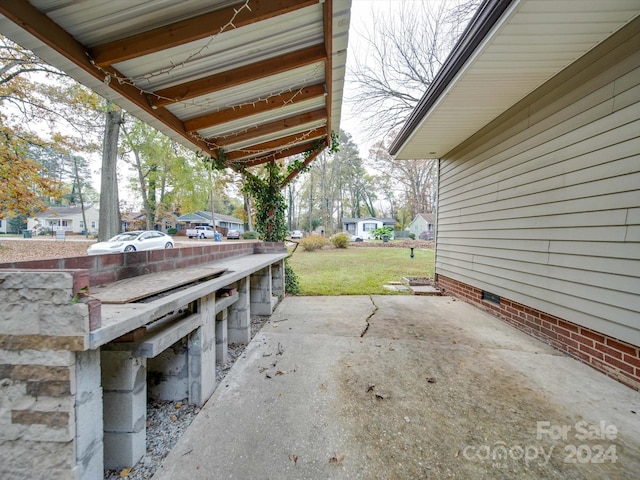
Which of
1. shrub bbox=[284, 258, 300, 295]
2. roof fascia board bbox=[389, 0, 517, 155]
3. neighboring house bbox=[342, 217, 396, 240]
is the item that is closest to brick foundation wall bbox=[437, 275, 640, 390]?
roof fascia board bbox=[389, 0, 517, 155]

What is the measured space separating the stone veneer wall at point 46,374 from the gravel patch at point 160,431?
0.40 m

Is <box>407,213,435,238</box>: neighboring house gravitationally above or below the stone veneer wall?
above

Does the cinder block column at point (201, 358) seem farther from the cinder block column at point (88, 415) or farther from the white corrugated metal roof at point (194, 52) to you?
the white corrugated metal roof at point (194, 52)

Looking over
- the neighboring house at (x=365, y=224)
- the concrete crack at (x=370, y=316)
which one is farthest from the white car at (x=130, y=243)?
the neighboring house at (x=365, y=224)

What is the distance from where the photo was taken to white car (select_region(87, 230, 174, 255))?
919cm

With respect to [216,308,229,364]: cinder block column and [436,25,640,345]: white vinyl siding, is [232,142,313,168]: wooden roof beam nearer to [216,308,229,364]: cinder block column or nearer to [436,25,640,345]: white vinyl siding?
[436,25,640,345]: white vinyl siding

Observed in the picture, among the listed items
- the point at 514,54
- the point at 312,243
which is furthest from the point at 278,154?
the point at 312,243

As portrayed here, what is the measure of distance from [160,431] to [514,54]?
4.19 meters

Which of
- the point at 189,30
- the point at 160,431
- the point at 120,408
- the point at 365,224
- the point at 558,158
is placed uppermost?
the point at 189,30

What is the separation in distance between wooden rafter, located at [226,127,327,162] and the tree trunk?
941cm

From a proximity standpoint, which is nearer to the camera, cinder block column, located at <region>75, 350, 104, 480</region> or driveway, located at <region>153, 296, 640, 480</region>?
cinder block column, located at <region>75, 350, 104, 480</region>

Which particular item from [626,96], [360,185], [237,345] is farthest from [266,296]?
[360,185]

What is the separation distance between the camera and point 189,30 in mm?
1776

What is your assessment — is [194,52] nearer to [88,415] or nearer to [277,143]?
[277,143]
